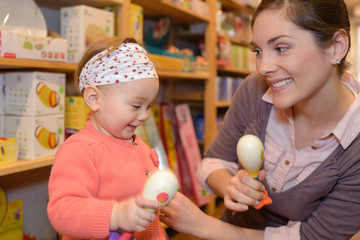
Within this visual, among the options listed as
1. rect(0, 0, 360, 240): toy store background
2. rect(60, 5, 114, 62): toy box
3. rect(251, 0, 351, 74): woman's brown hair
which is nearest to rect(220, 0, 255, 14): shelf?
rect(0, 0, 360, 240): toy store background

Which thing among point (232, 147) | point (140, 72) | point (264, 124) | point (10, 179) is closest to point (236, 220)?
point (232, 147)

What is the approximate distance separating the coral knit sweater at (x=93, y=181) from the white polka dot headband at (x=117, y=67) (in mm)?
128

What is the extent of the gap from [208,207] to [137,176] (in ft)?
6.33

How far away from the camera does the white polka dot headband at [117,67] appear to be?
2.84 feet

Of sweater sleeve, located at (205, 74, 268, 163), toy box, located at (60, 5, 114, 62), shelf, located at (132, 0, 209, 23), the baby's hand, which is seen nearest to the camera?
the baby's hand

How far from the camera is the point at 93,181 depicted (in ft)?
2.61

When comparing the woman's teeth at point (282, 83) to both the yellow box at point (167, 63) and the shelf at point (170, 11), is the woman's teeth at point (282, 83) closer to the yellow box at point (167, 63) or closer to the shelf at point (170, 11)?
the yellow box at point (167, 63)

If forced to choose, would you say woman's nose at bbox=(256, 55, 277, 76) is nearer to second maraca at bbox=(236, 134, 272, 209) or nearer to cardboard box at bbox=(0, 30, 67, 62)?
second maraca at bbox=(236, 134, 272, 209)

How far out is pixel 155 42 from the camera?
245 cm

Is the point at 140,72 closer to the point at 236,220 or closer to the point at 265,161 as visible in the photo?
the point at 265,161

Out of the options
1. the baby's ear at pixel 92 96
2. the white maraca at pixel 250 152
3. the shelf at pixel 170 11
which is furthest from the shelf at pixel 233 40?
the baby's ear at pixel 92 96

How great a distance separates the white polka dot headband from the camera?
2.84 ft

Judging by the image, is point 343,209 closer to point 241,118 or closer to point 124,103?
point 241,118

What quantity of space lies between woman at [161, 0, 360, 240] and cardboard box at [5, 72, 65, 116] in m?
0.76
